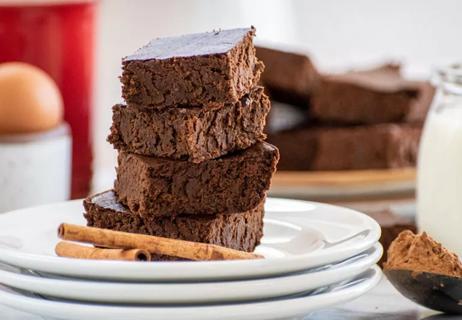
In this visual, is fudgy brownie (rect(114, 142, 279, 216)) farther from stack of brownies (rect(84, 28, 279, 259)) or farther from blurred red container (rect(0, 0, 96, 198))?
blurred red container (rect(0, 0, 96, 198))

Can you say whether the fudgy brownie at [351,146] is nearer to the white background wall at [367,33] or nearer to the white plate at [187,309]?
the white background wall at [367,33]

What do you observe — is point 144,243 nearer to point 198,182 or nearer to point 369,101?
point 198,182

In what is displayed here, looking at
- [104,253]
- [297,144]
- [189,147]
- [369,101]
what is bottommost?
[297,144]

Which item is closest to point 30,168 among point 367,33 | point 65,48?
point 65,48

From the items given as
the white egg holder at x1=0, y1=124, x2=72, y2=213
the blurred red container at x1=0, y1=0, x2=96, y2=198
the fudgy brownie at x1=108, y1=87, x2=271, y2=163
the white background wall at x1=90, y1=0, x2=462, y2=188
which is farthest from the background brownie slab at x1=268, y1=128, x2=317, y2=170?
the fudgy brownie at x1=108, y1=87, x2=271, y2=163

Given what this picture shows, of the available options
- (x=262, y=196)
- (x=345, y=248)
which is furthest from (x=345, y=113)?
(x=345, y=248)

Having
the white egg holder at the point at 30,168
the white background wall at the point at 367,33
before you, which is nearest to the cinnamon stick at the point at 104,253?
the white egg holder at the point at 30,168
